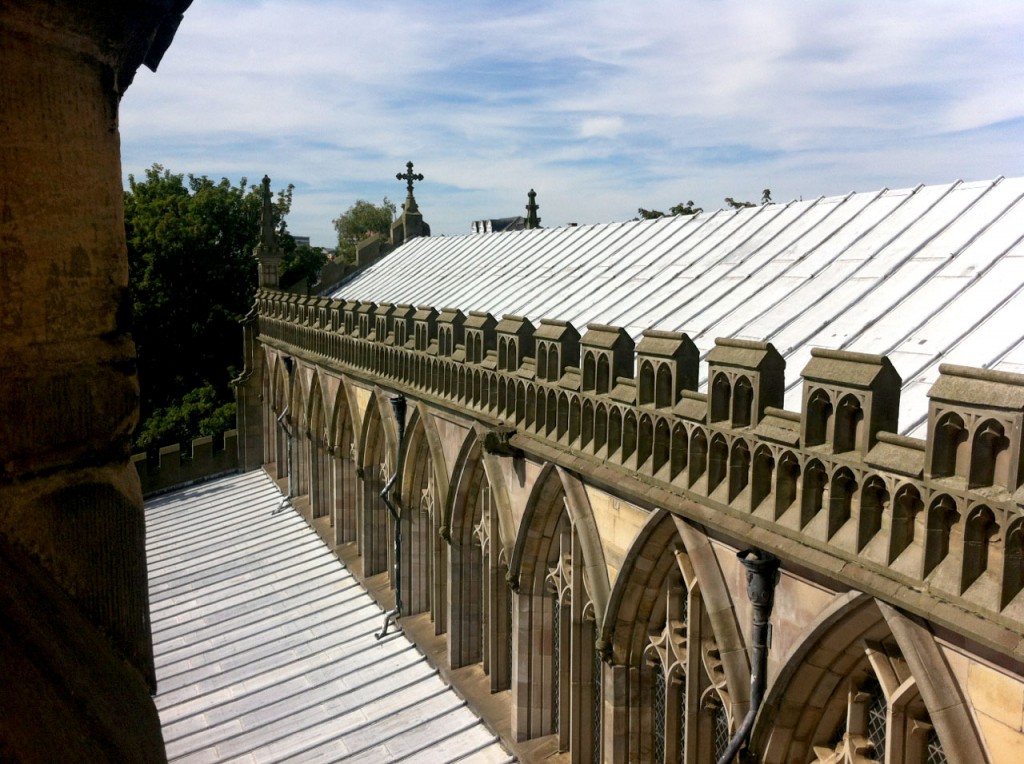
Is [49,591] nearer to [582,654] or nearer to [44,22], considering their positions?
[44,22]

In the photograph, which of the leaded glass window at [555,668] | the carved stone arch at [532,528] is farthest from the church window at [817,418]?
the leaded glass window at [555,668]

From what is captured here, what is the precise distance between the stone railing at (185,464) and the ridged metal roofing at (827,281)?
1332cm

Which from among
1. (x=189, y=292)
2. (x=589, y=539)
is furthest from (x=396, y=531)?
(x=189, y=292)

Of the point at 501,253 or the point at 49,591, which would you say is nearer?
the point at 49,591

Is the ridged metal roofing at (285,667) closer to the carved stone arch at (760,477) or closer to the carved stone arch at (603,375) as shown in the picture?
the carved stone arch at (603,375)

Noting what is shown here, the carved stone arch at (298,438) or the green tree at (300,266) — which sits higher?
the green tree at (300,266)

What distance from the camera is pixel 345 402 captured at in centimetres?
1705

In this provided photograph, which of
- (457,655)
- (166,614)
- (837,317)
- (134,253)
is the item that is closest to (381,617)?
(457,655)

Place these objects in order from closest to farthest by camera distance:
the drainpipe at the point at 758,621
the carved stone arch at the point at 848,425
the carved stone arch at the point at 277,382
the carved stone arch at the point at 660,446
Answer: the carved stone arch at the point at 848,425, the drainpipe at the point at 758,621, the carved stone arch at the point at 660,446, the carved stone arch at the point at 277,382

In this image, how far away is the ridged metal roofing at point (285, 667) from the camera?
34.7 ft

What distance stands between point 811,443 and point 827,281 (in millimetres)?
3554

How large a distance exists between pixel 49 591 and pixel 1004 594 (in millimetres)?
3932

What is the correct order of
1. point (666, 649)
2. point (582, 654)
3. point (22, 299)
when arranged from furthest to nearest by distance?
point (582, 654) → point (666, 649) → point (22, 299)

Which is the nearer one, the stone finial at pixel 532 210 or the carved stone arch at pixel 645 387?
the carved stone arch at pixel 645 387
